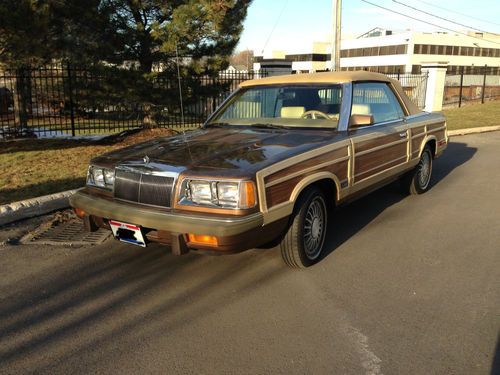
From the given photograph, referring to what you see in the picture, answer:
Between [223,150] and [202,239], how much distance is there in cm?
87

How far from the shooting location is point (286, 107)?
4828 mm

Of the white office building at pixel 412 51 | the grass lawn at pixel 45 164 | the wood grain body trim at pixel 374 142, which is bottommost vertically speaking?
the grass lawn at pixel 45 164

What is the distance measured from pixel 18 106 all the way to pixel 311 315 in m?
13.7

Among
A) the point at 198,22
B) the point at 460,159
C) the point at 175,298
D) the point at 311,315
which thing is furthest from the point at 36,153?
the point at 460,159

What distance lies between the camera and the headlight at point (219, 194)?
3197 millimetres

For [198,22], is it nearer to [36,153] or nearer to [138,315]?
[36,153]

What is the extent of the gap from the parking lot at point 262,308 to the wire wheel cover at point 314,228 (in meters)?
0.15

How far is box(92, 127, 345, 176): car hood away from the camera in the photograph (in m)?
3.39

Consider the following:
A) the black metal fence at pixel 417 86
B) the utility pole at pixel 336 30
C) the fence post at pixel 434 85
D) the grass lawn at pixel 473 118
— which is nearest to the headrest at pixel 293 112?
the grass lawn at pixel 473 118

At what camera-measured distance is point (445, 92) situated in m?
22.2

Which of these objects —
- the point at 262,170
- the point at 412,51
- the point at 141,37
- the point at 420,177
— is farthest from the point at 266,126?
the point at 412,51

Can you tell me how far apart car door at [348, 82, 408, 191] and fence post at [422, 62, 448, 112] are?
15958 mm

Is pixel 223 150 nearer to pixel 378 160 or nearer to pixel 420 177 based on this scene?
pixel 378 160

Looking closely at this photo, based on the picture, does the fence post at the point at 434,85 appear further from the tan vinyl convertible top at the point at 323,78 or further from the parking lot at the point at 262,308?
the parking lot at the point at 262,308
